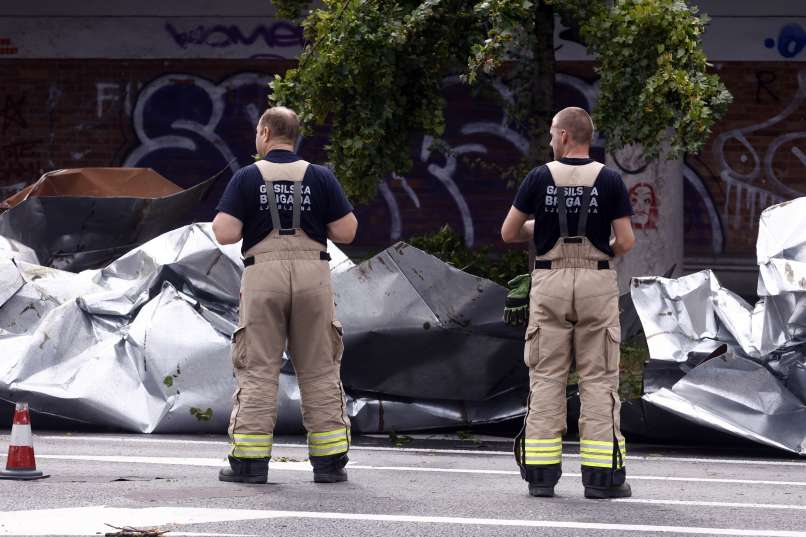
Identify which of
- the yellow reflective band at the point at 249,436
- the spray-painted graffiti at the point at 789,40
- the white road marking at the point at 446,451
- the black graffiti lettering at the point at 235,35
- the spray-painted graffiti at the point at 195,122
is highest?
the black graffiti lettering at the point at 235,35

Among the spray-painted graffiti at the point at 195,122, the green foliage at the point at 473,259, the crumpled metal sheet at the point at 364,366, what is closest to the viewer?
the crumpled metal sheet at the point at 364,366

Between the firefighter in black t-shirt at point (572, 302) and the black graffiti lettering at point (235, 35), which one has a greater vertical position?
the black graffiti lettering at point (235, 35)

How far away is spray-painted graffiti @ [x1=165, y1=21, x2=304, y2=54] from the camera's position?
18.2 meters

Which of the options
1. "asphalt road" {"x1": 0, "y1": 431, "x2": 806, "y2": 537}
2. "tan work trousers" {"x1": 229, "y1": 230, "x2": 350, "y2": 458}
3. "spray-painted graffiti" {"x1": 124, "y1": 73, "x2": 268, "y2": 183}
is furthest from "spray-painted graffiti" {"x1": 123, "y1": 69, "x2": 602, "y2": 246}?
"tan work trousers" {"x1": 229, "y1": 230, "x2": 350, "y2": 458}

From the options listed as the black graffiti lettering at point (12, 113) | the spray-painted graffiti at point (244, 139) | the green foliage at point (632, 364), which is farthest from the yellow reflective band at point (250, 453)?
the black graffiti lettering at point (12, 113)

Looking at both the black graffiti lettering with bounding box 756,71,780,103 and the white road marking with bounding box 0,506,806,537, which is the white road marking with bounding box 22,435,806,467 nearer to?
the white road marking with bounding box 0,506,806,537

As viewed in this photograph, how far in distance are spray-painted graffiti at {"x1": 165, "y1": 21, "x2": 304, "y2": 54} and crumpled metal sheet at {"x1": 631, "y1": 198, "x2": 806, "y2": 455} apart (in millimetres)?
10737

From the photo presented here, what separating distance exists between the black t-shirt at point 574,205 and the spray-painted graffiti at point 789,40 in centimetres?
1226

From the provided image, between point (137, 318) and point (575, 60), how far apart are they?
10.2m

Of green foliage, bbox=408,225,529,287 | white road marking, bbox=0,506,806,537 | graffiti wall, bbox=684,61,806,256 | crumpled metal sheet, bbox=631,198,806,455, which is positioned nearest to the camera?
white road marking, bbox=0,506,806,537

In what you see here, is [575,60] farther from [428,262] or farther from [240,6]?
[428,262]

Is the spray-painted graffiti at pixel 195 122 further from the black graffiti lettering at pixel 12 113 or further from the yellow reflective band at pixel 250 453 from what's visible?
the yellow reflective band at pixel 250 453

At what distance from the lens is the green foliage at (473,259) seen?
1146 cm

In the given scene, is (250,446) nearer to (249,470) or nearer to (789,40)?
(249,470)
